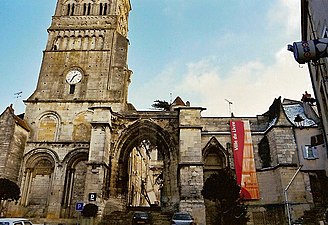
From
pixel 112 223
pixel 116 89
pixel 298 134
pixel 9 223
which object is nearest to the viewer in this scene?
pixel 9 223

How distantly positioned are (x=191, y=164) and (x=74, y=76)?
14.0m

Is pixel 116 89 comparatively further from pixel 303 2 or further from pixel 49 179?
pixel 303 2

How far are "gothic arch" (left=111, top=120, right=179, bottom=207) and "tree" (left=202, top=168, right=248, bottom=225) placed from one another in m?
4.67

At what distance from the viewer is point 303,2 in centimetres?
1336

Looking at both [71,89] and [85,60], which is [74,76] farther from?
[85,60]

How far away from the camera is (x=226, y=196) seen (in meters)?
15.5

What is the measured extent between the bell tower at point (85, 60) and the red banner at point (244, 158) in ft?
32.1

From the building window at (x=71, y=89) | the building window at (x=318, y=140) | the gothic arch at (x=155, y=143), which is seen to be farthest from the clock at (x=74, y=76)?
the building window at (x=318, y=140)

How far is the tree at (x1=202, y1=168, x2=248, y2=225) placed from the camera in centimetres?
1553

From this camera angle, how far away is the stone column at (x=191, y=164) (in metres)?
18.3

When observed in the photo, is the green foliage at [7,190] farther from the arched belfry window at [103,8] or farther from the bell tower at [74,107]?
the arched belfry window at [103,8]

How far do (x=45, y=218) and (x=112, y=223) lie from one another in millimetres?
6316

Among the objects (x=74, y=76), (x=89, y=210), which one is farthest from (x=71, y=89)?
(x=89, y=210)

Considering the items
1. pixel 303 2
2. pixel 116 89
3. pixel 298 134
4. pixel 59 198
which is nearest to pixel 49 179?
pixel 59 198
